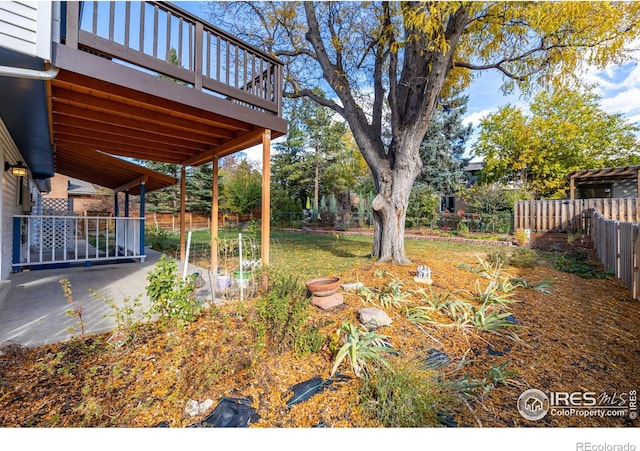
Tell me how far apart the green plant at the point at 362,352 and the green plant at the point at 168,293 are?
1.60 metres

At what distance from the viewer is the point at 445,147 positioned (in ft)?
59.1

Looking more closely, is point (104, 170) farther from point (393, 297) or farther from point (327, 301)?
point (393, 297)

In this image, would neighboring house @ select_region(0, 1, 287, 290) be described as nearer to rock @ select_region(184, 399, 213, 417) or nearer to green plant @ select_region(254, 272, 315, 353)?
green plant @ select_region(254, 272, 315, 353)

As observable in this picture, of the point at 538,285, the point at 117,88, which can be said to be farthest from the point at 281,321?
the point at 538,285

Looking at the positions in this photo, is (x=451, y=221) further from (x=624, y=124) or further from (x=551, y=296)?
(x=624, y=124)

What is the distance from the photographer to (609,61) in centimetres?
552

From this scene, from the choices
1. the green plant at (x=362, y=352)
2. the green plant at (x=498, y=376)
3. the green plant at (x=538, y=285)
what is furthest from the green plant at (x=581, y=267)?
the green plant at (x=362, y=352)

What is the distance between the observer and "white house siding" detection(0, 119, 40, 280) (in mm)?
4174

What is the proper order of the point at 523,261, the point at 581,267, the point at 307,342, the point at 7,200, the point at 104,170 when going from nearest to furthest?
the point at 307,342 → the point at 7,200 → the point at 581,267 → the point at 523,261 → the point at 104,170

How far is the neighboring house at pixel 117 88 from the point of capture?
234 cm

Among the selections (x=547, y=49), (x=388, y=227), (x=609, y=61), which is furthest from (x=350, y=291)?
(x=609, y=61)

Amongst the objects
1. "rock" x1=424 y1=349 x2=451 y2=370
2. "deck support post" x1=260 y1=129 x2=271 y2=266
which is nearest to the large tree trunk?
"deck support post" x1=260 y1=129 x2=271 y2=266

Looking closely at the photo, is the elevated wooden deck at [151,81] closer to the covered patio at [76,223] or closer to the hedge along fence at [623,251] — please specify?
the covered patio at [76,223]

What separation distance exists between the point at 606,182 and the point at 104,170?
857 inches
